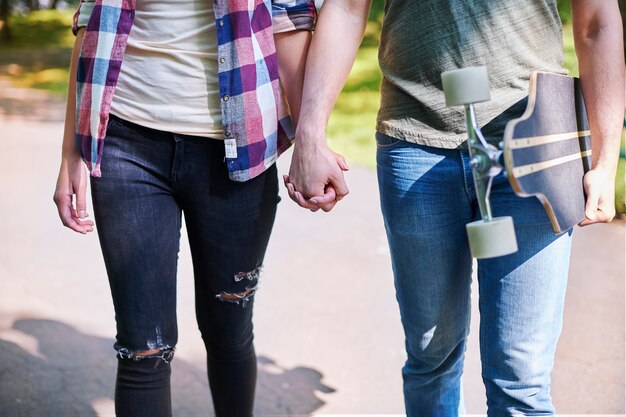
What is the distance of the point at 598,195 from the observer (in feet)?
5.77

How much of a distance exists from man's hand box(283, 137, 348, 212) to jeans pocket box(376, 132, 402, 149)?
11cm

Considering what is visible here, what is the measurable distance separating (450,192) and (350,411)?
1500 millimetres

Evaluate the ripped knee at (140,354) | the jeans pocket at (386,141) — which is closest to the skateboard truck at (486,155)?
the jeans pocket at (386,141)

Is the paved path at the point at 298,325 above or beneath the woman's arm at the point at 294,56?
beneath

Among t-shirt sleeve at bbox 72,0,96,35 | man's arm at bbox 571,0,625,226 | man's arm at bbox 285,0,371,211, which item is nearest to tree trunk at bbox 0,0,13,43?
t-shirt sleeve at bbox 72,0,96,35

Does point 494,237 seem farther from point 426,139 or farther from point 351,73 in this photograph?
point 351,73

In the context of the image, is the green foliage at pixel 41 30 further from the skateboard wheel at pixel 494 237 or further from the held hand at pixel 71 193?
the skateboard wheel at pixel 494 237

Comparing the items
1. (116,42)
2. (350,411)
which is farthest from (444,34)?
(350,411)

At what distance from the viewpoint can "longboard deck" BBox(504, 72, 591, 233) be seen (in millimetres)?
1587

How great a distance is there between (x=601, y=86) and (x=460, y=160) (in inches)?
13.3

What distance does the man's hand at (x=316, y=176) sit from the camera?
6.25ft

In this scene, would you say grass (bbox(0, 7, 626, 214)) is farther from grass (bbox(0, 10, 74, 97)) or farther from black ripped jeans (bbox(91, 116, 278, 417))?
black ripped jeans (bbox(91, 116, 278, 417))

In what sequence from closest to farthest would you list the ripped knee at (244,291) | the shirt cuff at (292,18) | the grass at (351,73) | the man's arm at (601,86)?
the man's arm at (601,86) < the shirt cuff at (292,18) < the ripped knee at (244,291) < the grass at (351,73)

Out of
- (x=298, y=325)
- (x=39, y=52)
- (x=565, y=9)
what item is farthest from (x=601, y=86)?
(x=39, y=52)
